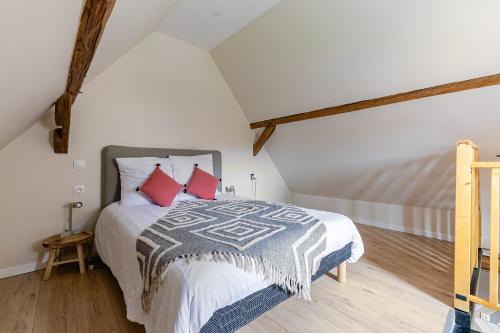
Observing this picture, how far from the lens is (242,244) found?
1460 mm

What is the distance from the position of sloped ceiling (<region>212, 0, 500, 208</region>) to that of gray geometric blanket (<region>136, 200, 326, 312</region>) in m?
1.72

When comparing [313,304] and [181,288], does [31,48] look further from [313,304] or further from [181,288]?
[313,304]

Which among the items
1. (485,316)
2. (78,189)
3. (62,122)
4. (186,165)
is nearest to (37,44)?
(62,122)

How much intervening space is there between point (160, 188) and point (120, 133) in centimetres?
91

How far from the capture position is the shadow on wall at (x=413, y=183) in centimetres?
302

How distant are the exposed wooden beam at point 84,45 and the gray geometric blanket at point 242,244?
117 centimetres

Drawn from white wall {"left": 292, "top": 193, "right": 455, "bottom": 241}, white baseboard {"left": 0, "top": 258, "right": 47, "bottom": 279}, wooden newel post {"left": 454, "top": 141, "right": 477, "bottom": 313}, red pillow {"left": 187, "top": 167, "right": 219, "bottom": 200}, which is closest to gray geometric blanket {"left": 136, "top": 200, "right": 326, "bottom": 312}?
red pillow {"left": 187, "top": 167, "right": 219, "bottom": 200}

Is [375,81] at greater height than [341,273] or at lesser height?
greater

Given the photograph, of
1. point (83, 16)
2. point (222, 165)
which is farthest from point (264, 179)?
point (83, 16)

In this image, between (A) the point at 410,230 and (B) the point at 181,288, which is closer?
(B) the point at 181,288

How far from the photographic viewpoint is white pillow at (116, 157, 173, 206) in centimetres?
264

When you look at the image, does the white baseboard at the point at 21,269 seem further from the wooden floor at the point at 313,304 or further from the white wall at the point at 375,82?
the white wall at the point at 375,82

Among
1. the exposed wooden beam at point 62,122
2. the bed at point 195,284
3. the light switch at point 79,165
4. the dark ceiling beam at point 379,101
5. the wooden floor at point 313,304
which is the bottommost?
the wooden floor at point 313,304

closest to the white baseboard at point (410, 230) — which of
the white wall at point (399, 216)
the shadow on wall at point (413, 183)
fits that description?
the white wall at point (399, 216)
